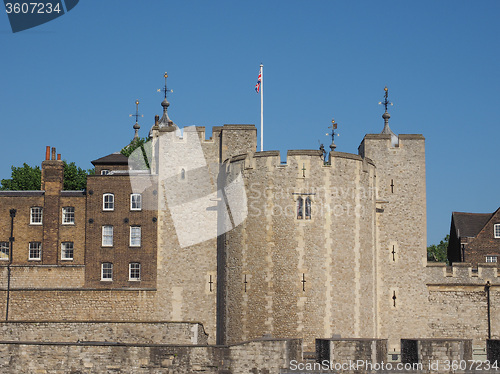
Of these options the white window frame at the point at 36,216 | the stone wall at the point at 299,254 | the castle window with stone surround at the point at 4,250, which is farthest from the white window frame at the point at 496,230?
the castle window with stone surround at the point at 4,250

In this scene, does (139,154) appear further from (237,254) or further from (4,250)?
(237,254)

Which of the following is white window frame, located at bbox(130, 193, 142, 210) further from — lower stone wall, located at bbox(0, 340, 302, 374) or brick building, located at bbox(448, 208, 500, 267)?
brick building, located at bbox(448, 208, 500, 267)

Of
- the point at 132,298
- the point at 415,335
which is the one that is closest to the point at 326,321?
the point at 415,335

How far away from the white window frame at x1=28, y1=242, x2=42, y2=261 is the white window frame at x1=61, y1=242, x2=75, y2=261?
1232 mm

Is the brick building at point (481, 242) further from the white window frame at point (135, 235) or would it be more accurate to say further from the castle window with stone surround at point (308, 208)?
the white window frame at point (135, 235)

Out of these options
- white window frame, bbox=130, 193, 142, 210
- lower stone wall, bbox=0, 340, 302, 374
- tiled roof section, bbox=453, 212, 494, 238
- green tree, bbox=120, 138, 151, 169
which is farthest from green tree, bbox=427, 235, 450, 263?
Result: lower stone wall, bbox=0, 340, 302, 374

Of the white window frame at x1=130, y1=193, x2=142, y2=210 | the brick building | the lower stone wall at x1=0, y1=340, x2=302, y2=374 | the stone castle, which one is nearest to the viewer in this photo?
the lower stone wall at x1=0, y1=340, x2=302, y2=374

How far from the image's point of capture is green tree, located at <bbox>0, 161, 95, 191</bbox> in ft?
203

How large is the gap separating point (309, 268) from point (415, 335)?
797 centimetres

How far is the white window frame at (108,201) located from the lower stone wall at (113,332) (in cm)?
1059

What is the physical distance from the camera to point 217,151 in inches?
1708

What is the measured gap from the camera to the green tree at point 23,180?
2431 inches

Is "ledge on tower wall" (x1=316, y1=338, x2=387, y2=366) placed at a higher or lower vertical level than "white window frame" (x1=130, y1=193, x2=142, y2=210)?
lower

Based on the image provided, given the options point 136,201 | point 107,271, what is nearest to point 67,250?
point 107,271
